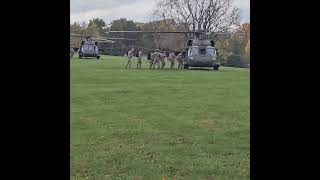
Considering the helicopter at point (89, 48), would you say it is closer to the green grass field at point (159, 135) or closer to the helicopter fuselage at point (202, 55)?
the helicopter fuselage at point (202, 55)

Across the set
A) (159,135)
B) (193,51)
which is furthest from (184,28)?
(159,135)

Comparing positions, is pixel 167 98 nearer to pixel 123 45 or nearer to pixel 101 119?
pixel 101 119

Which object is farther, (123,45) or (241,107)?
(123,45)

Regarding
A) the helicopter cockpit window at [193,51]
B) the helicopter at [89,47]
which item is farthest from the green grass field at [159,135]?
the helicopter at [89,47]

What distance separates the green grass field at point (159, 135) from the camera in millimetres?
4525

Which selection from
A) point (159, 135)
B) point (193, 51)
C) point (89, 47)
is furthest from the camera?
point (89, 47)

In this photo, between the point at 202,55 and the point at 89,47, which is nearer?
the point at 202,55

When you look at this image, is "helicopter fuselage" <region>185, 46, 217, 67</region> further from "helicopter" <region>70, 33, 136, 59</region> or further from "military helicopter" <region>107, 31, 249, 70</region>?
"helicopter" <region>70, 33, 136, 59</region>

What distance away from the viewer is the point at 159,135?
651 centimetres

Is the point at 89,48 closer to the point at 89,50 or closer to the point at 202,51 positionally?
the point at 89,50
